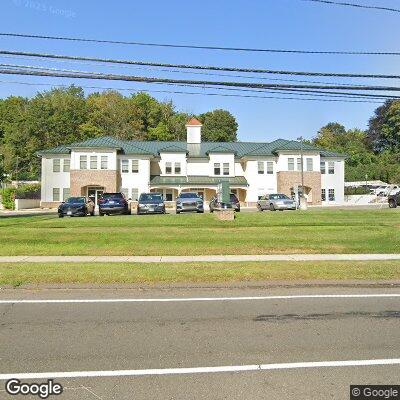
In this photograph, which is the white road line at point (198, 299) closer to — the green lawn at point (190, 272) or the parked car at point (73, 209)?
the green lawn at point (190, 272)

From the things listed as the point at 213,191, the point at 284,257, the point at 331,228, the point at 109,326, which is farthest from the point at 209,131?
the point at 109,326

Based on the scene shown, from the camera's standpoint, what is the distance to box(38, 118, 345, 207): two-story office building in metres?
49.2

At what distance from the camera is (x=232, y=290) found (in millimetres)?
9094

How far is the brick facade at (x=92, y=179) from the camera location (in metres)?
48.8

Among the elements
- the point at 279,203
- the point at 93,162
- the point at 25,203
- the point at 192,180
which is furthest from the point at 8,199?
the point at 279,203

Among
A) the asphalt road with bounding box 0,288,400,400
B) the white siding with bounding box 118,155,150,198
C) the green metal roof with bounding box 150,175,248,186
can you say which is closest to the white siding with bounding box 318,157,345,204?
the green metal roof with bounding box 150,175,248,186

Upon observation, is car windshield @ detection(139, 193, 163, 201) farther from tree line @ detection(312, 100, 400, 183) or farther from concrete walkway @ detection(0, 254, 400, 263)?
tree line @ detection(312, 100, 400, 183)

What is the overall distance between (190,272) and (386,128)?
94.4 meters

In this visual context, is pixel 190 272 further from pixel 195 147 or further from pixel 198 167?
pixel 195 147

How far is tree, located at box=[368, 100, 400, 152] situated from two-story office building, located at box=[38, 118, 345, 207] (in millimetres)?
46857

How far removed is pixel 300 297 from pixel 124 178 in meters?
43.8

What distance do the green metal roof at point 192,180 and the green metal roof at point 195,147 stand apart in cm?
284

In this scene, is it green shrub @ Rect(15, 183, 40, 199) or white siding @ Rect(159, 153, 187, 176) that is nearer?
white siding @ Rect(159, 153, 187, 176)

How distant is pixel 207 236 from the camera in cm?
1741
